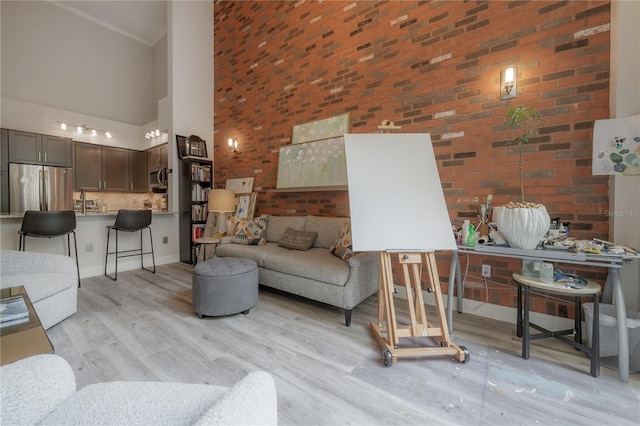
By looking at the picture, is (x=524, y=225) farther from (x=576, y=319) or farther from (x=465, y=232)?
(x=576, y=319)

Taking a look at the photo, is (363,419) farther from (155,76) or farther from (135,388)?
(155,76)

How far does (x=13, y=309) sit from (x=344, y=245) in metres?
2.30

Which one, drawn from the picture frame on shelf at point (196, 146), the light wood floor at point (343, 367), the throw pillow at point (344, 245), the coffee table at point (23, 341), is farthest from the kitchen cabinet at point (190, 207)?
the coffee table at point (23, 341)

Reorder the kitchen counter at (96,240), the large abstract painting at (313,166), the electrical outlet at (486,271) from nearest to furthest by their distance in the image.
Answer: the electrical outlet at (486,271), the kitchen counter at (96,240), the large abstract painting at (313,166)

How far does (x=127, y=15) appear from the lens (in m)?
5.29

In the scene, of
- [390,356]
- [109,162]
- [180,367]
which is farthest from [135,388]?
[109,162]

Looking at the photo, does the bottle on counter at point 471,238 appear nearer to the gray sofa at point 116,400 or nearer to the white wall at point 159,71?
the gray sofa at point 116,400

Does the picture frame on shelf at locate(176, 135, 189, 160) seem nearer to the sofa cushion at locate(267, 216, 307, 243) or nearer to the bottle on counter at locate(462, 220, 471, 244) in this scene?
the sofa cushion at locate(267, 216, 307, 243)

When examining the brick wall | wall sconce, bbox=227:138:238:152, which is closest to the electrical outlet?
the brick wall

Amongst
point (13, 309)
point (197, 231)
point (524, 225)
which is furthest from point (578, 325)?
point (197, 231)

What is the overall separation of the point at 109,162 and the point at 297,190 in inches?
182

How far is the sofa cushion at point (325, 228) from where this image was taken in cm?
311

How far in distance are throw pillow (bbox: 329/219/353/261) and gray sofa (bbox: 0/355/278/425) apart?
1882 millimetres

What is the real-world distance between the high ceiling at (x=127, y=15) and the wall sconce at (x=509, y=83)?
6.04 m
